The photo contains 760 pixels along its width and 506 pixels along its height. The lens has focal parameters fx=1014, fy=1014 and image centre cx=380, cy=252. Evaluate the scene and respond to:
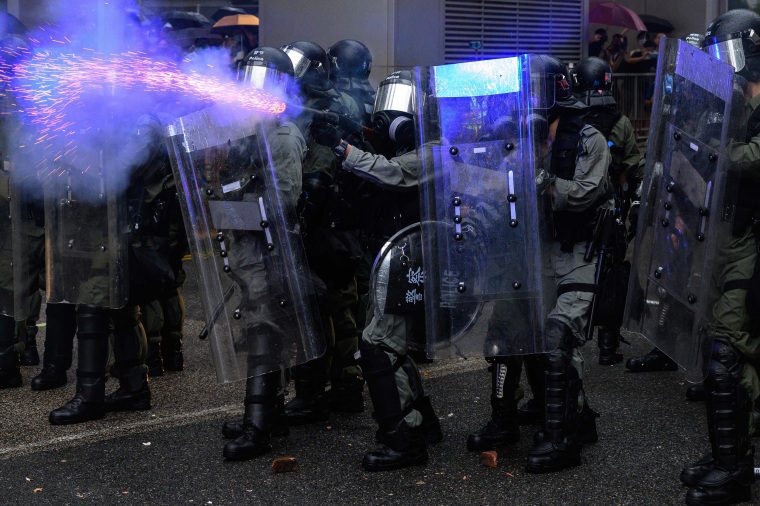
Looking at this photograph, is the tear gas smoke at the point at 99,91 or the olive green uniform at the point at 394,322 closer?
the olive green uniform at the point at 394,322

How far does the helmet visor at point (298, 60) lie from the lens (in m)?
5.47

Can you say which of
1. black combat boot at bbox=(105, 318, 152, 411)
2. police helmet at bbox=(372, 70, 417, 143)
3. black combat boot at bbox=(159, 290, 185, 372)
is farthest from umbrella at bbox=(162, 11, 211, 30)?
police helmet at bbox=(372, 70, 417, 143)

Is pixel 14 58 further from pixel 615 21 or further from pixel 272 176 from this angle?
pixel 615 21

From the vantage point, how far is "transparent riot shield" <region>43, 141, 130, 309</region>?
206 inches

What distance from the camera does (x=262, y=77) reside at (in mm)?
4895

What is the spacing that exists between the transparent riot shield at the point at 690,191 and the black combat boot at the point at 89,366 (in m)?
2.90

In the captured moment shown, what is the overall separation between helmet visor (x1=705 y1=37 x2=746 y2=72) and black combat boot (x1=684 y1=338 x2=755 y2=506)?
1.32 metres

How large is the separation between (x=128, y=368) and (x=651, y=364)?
3158mm

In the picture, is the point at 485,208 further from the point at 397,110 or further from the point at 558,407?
the point at 558,407

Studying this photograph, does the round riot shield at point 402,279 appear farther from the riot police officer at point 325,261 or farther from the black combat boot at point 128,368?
the black combat boot at point 128,368

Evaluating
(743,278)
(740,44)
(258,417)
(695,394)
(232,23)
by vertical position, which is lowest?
(695,394)

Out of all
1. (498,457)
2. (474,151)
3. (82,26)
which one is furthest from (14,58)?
(498,457)

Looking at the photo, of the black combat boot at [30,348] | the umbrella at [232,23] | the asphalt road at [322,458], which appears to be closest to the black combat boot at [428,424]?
the asphalt road at [322,458]

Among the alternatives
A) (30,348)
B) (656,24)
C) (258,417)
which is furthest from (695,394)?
(656,24)
